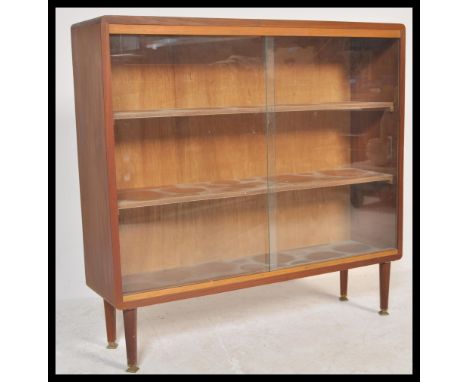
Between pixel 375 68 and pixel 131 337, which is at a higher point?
pixel 375 68

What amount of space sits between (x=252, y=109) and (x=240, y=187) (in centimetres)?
43

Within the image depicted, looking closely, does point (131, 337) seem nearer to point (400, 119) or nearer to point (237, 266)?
point (237, 266)

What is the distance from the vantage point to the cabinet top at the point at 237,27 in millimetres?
3381

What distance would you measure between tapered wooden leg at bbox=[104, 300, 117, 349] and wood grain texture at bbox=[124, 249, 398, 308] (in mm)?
394

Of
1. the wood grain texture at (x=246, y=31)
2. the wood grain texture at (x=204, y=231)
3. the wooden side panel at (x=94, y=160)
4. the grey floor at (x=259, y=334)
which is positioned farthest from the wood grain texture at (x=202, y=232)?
the wood grain texture at (x=246, y=31)

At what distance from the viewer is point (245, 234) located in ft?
13.3

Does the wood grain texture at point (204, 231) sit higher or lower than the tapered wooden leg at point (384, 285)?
higher

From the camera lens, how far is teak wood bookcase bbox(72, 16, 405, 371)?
357 centimetres

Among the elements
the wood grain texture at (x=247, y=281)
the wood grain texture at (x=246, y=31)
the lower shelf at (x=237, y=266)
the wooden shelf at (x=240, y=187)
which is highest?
the wood grain texture at (x=246, y=31)

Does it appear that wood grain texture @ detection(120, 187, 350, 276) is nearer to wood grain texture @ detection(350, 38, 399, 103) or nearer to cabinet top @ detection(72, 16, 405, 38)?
wood grain texture @ detection(350, 38, 399, 103)

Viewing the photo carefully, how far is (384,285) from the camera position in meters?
4.35

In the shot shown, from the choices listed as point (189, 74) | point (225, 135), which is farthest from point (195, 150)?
point (189, 74)

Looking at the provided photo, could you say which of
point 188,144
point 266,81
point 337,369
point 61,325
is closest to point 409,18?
point 266,81

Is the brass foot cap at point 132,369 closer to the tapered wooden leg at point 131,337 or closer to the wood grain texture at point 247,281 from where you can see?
the tapered wooden leg at point 131,337
